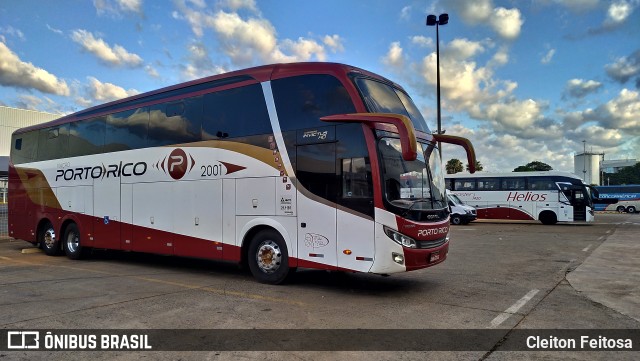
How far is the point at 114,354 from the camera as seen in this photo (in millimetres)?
4840

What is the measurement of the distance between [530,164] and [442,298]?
9679 centimetres

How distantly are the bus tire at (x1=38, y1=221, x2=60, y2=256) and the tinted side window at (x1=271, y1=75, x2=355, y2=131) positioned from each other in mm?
9100

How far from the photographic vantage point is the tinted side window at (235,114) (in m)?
8.75

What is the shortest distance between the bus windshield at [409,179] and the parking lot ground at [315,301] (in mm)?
1607

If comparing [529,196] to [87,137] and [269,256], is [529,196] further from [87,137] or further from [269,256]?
[87,137]

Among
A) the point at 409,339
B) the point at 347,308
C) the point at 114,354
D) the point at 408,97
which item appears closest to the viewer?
the point at 114,354

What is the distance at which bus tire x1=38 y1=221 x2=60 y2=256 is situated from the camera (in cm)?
1344

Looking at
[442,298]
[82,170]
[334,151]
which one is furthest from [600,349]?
[82,170]

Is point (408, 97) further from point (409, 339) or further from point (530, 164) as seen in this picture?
point (530, 164)

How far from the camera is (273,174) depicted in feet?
27.9

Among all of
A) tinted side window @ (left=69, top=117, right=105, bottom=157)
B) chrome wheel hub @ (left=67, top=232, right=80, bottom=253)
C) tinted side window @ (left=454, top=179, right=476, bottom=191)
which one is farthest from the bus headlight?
tinted side window @ (left=454, top=179, right=476, bottom=191)

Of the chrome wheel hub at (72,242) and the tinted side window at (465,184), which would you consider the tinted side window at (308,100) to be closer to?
the chrome wheel hub at (72,242)

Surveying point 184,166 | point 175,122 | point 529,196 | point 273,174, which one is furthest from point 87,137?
point 529,196

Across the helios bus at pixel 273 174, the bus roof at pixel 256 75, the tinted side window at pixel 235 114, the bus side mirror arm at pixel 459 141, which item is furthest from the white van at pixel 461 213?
the tinted side window at pixel 235 114
